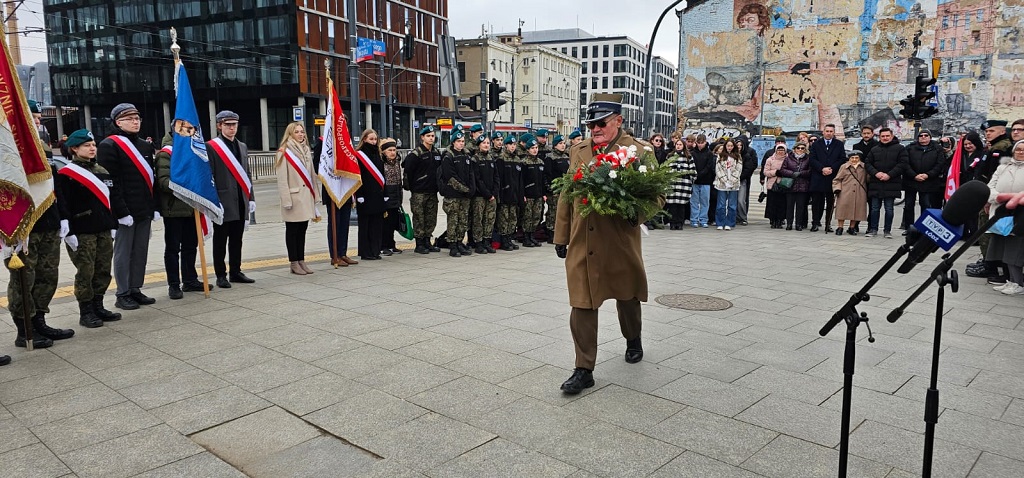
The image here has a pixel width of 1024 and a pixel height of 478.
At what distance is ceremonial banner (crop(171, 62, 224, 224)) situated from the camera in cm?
761

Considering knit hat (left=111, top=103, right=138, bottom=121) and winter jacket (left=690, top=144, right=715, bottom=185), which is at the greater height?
knit hat (left=111, top=103, right=138, bottom=121)

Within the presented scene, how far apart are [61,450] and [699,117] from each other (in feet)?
164

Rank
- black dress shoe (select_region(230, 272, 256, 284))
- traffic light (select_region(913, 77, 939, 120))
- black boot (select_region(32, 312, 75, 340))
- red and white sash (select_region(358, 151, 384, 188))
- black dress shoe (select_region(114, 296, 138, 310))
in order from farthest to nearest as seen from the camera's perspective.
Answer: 1. traffic light (select_region(913, 77, 939, 120))
2. red and white sash (select_region(358, 151, 384, 188))
3. black dress shoe (select_region(230, 272, 256, 284))
4. black dress shoe (select_region(114, 296, 138, 310))
5. black boot (select_region(32, 312, 75, 340))

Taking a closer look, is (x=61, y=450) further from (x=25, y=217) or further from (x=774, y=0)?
(x=774, y=0)

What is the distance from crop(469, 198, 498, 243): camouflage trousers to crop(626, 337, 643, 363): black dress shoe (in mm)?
6347

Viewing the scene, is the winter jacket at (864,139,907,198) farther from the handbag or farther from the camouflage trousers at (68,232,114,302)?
the camouflage trousers at (68,232,114,302)

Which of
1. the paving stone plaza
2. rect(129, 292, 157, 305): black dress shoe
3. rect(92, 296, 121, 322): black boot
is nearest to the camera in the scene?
the paving stone plaza

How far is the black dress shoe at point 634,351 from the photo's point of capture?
543 cm

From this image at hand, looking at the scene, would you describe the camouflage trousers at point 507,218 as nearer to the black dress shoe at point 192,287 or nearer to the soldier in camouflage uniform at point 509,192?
the soldier in camouflage uniform at point 509,192

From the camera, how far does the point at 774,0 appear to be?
151 ft

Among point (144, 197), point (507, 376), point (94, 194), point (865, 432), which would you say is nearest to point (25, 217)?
point (94, 194)

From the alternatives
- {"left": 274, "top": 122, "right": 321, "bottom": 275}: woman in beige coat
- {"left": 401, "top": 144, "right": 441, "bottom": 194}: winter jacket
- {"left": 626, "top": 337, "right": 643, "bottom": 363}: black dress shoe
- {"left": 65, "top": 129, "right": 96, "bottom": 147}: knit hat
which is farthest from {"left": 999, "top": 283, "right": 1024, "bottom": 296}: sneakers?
{"left": 65, "top": 129, "right": 96, "bottom": 147}: knit hat

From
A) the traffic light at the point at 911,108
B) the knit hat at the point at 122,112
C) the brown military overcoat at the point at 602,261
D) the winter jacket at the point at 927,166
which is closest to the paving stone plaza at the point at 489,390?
the brown military overcoat at the point at 602,261

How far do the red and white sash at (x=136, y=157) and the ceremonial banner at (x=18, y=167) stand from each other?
4.71 ft
